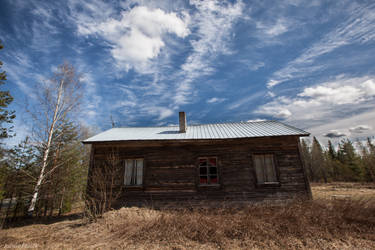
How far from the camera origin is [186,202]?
31.0 feet

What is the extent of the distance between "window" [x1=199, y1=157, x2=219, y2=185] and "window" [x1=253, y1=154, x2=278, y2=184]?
7.87 feet

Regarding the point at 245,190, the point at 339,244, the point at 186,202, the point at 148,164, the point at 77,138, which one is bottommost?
the point at 339,244

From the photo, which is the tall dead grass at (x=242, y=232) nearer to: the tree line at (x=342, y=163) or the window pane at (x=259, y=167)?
the window pane at (x=259, y=167)

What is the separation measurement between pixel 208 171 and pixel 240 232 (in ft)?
13.7

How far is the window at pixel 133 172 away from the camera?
9.98m

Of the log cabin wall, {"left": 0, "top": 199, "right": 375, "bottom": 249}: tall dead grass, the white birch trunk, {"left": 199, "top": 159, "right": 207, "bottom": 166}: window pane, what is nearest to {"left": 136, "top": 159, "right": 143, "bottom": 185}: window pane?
the log cabin wall

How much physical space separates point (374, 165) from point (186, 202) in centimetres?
3933

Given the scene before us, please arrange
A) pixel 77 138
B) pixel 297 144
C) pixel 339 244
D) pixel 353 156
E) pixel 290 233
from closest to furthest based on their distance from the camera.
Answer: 1. pixel 339 244
2. pixel 290 233
3. pixel 297 144
4. pixel 77 138
5. pixel 353 156

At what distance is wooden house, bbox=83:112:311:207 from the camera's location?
9398mm

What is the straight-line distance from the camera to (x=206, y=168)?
33.4 feet

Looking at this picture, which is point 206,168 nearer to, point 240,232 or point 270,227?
point 240,232

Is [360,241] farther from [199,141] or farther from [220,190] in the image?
[199,141]

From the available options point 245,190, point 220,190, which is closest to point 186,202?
point 220,190

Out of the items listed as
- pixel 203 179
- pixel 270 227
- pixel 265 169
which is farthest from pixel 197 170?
pixel 270 227
